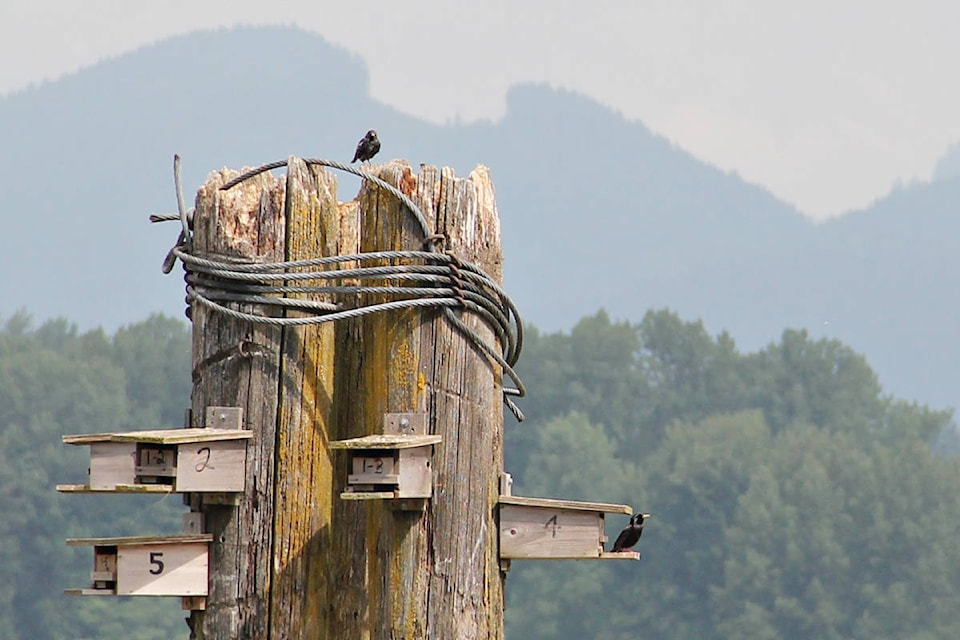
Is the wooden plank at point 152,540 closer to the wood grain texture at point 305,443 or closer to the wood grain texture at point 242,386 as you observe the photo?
the wood grain texture at point 242,386

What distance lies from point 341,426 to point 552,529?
0.82 meters

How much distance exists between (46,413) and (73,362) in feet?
21.4

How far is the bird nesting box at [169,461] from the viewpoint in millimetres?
6059

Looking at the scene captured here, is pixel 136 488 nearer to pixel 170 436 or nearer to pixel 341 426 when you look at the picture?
pixel 170 436

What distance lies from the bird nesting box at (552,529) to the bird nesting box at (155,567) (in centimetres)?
101

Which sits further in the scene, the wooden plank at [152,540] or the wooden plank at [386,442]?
the wooden plank at [152,540]

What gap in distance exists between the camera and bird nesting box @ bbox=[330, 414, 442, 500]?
5957mm

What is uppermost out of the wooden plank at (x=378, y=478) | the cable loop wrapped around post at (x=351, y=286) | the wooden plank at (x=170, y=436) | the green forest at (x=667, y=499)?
the green forest at (x=667, y=499)

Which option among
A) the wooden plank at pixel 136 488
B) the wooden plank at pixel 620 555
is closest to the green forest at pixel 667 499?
the wooden plank at pixel 620 555

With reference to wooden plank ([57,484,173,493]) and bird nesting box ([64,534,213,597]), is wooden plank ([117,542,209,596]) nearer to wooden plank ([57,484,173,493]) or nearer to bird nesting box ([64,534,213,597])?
bird nesting box ([64,534,213,597])

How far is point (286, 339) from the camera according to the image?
6.32 metres

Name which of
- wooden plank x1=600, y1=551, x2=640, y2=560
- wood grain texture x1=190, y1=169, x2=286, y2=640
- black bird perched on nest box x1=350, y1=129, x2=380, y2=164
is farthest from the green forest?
wood grain texture x1=190, y1=169, x2=286, y2=640

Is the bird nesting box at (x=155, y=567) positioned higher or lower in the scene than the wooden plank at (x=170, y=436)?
lower

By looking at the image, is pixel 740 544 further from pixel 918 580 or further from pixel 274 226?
pixel 274 226
